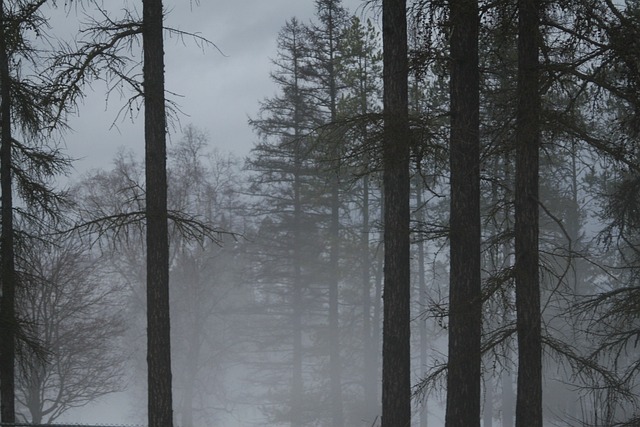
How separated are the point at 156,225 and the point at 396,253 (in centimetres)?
345

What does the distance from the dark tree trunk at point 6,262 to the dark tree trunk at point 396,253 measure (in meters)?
6.65

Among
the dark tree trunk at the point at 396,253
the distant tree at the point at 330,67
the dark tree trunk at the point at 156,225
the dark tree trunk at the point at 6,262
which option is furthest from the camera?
the distant tree at the point at 330,67

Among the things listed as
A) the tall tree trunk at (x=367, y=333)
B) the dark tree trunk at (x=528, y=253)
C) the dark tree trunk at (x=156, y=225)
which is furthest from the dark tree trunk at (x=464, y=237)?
the tall tree trunk at (x=367, y=333)

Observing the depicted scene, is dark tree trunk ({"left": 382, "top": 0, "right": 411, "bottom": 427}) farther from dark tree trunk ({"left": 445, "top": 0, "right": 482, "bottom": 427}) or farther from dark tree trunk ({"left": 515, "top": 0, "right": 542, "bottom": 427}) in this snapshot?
dark tree trunk ({"left": 515, "top": 0, "right": 542, "bottom": 427})

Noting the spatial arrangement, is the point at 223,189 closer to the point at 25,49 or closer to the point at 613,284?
the point at 613,284

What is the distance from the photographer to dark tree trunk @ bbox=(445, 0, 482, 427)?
9.53m

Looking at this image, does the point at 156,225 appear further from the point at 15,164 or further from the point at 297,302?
the point at 297,302

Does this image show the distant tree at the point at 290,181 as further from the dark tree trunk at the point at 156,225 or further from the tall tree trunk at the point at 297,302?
the dark tree trunk at the point at 156,225

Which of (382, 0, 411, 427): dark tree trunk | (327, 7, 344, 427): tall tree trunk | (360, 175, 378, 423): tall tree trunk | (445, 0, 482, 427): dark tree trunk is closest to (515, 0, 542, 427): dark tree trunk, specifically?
(445, 0, 482, 427): dark tree trunk

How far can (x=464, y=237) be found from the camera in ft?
31.3

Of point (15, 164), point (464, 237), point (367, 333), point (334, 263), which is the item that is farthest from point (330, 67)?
point (464, 237)

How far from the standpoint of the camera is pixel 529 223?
876 cm

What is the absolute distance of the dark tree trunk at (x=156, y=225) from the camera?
33.8 feet

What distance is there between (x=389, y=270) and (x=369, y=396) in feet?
69.4
